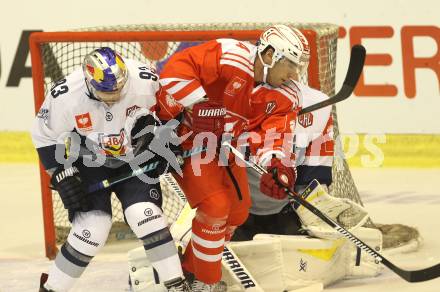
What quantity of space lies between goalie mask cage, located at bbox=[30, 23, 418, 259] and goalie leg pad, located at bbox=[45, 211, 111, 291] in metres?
0.92

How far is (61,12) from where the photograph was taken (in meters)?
7.43

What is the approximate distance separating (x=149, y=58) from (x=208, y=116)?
1.63m

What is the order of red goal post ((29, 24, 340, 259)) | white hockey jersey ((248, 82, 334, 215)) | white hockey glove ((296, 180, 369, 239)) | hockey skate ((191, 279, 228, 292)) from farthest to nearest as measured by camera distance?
1. red goal post ((29, 24, 340, 259))
2. white hockey jersey ((248, 82, 334, 215))
3. white hockey glove ((296, 180, 369, 239))
4. hockey skate ((191, 279, 228, 292))

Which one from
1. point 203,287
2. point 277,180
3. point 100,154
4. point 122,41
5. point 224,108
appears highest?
point 122,41

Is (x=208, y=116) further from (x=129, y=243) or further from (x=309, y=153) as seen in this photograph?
(x=129, y=243)

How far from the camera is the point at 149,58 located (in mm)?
6121

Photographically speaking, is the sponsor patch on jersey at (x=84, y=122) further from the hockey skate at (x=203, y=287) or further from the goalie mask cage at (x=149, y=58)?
the goalie mask cage at (x=149, y=58)

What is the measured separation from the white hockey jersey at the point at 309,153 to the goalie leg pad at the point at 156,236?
88 centimetres

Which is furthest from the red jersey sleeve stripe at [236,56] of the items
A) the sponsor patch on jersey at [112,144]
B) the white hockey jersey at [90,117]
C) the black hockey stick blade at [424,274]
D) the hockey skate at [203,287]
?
the black hockey stick blade at [424,274]

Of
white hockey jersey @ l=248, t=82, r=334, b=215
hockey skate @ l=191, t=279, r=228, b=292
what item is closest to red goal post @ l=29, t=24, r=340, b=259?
white hockey jersey @ l=248, t=82, r=334, b=215

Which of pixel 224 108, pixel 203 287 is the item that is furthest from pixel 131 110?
pixel 203 287

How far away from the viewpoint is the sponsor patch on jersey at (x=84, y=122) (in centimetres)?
446

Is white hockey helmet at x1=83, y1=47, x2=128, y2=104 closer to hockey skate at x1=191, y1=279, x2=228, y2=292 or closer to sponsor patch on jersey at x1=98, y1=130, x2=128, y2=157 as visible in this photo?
sponsor patch on jersey at x1=98, y1=130, x2=128, y2=157

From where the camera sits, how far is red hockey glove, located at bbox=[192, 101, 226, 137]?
454 cm
